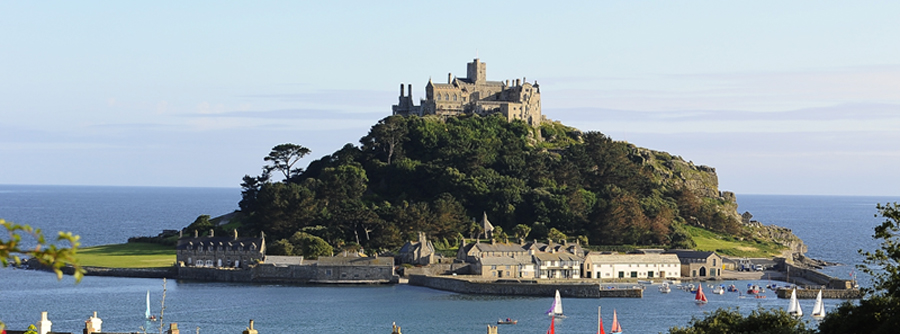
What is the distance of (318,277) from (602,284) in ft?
81.4

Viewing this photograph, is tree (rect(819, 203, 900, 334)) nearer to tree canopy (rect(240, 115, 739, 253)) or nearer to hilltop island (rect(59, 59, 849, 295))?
hilltop island (rect(59, 59, 849, 295))

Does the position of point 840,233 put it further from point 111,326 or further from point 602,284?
point 111,326

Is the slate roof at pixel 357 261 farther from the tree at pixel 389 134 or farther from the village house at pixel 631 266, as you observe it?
the tree at pixel 389 134

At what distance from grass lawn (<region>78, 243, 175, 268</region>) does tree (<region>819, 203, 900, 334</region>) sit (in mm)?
77856

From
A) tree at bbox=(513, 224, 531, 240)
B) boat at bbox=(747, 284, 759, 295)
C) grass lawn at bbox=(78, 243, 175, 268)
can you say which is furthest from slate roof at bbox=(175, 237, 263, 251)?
boat at bbox=(747, 284, 759, 295)

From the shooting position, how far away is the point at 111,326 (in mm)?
62688

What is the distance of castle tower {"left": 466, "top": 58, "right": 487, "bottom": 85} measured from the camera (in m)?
141

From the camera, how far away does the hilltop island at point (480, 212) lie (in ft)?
310

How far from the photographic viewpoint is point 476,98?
468 feet

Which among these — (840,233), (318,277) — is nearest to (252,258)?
(318,277)

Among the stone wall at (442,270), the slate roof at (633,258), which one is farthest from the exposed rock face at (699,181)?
the stone wall at (442,270)

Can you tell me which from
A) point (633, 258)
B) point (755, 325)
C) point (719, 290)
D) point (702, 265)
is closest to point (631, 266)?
point (633, 258)

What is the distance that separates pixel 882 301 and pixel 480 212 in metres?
87.1

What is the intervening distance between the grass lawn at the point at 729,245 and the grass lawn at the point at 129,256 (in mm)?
55959
